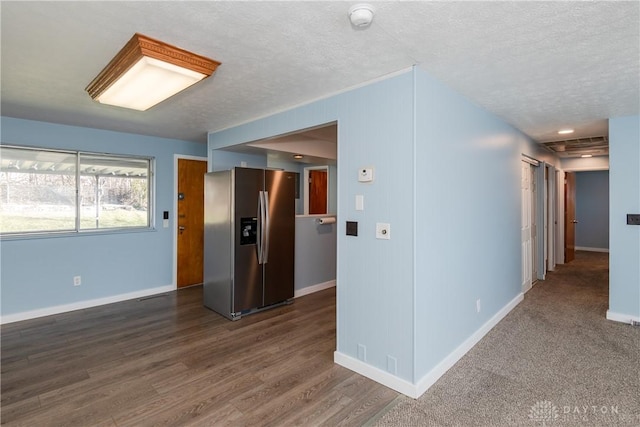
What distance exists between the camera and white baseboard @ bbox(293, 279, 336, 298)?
473 centimetres

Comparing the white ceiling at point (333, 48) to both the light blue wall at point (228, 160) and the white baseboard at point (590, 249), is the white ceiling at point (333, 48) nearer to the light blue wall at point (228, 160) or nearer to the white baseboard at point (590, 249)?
the light blue wall at point (228, 160)

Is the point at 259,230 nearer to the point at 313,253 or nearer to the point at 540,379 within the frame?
the point at 313,253

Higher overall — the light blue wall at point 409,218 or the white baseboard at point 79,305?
the light blue wall at point 409,218

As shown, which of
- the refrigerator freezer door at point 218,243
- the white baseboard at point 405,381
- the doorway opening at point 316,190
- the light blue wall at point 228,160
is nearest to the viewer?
the white baseboard at point 405,381

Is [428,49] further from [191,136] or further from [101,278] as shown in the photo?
[101,278]

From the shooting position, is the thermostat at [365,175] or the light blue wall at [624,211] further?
the light blue wall at [624,211]

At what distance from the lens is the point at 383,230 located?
8.09 ft

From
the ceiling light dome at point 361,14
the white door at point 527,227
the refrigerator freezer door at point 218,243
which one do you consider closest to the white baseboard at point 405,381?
the refrigerator freezer door at point 218,243

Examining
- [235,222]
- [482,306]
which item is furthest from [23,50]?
[482,306]

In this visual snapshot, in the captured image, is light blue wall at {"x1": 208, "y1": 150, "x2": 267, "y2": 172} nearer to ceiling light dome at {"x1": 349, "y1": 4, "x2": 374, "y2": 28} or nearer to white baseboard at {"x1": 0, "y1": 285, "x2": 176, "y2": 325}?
white baseboard at {"x1": 0, "y1": 285, "x2": 176, "y2": 325}

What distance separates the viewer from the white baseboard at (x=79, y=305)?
3.75 metres

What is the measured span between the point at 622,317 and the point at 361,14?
4260 mm

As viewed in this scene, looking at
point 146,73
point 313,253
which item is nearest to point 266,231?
point 313,253

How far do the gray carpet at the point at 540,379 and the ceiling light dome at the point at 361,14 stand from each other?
7.43 feet
